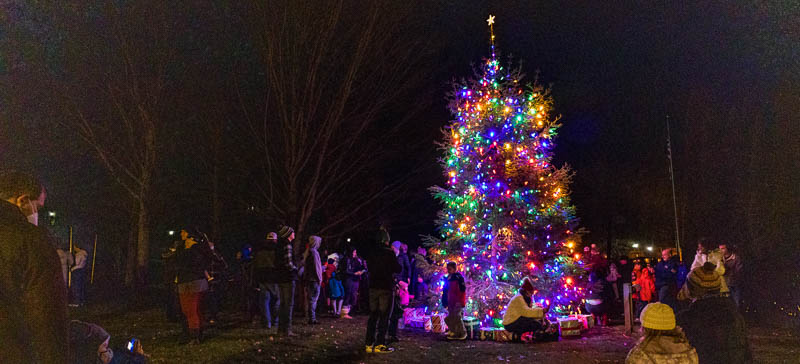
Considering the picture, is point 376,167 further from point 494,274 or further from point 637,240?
point 637,240

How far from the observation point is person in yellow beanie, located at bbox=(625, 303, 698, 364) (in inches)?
158

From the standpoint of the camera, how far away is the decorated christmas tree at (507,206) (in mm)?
12016

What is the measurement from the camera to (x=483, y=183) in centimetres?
1219

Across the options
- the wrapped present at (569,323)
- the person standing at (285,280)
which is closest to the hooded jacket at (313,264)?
the person standing at (285,280)

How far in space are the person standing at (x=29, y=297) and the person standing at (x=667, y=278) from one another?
1247 centimetres

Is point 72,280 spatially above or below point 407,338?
above

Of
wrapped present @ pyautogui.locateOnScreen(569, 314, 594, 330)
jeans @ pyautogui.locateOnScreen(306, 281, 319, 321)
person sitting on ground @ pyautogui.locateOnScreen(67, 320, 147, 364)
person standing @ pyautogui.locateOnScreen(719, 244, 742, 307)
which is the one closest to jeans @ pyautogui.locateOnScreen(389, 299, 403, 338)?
jeans @ pyautogui.locateOnScreen(306, 281, 319, 321)

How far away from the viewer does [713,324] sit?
4938 mm

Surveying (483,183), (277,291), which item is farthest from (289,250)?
(483,183)

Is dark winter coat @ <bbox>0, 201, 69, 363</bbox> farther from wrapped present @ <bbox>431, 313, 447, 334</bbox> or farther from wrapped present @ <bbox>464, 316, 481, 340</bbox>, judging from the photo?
wrapped present @ <bbox>431, 313, 447, 334</bbox>

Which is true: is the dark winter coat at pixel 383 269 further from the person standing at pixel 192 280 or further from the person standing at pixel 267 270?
the person standing at pixel 192 280

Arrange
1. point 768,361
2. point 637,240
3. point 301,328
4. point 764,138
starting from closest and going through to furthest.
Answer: point 768,361 → point 301,328 → point 764,138 → point 637,240

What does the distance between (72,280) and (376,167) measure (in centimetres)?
1285

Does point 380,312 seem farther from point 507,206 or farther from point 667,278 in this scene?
point 667,278
